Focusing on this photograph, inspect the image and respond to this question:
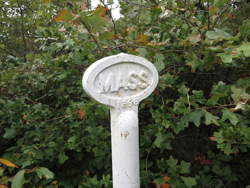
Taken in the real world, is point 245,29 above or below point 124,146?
above

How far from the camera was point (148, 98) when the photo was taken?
6.34 feet

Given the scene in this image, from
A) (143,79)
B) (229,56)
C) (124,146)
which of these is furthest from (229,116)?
(124,146)

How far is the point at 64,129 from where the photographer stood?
7.22 ft

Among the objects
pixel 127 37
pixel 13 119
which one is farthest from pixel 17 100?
pixel 127 37

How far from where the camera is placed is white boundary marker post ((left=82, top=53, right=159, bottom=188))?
113 centimetres

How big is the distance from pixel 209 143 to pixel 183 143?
400 millimetres

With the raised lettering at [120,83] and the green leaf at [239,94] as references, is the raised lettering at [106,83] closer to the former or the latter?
the raised lettering at [120,83]

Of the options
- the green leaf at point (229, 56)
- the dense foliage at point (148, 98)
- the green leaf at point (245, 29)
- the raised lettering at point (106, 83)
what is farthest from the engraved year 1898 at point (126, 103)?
the green leaf at point (245, 29)

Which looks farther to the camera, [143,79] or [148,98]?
[148,98]

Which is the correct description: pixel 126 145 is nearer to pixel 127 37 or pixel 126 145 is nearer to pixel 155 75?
pixel 155 75

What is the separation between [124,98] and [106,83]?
0.56 feet

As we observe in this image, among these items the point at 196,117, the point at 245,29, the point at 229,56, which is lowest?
the point at 196,117

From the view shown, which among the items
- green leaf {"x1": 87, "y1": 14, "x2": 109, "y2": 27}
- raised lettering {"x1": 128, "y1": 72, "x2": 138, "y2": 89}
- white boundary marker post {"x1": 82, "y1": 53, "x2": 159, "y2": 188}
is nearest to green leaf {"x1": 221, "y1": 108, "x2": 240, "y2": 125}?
white boundary marker post {"x1": 82, "y1": 53, "x2": 159, "y2": 188}

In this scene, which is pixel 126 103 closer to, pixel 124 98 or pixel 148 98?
pixel 124 98
